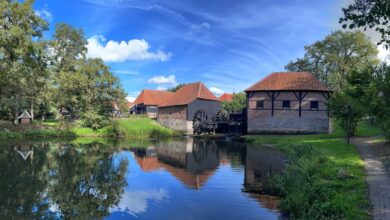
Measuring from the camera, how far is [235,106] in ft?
179

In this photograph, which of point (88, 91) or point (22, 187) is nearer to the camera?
point (22, 187)

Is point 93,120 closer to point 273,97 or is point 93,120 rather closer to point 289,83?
point 273,97

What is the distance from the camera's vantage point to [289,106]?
109ft

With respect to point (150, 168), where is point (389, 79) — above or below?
above

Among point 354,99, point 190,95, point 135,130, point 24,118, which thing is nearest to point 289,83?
point 190,95

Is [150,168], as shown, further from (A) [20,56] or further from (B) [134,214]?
(A) [20,56]

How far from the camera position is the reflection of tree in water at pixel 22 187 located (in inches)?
347

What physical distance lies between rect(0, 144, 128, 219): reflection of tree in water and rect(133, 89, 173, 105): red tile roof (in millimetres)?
36085

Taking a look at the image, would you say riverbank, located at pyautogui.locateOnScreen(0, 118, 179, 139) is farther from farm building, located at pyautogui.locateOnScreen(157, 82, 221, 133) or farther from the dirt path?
the dirt path

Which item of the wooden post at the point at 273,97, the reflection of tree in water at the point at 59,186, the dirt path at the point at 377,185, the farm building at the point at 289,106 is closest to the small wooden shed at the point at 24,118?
the reflection of tree in water at the point at 59,186

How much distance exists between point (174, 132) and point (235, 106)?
16997 millimetres

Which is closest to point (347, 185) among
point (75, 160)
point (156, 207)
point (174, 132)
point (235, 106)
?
point (156, 207)

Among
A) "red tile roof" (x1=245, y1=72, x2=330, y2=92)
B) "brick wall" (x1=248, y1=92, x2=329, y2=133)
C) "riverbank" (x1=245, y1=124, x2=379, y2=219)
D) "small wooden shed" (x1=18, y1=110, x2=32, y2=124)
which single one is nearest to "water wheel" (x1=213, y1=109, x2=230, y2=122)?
"brick wall" (x1=248, y1=92, x2=329, y2=133)

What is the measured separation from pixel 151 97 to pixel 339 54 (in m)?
30.9
